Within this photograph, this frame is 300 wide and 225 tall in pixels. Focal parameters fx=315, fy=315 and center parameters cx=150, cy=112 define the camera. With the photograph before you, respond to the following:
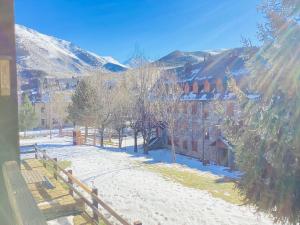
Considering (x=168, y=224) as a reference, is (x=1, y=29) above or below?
above

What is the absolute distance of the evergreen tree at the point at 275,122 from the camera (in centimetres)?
429

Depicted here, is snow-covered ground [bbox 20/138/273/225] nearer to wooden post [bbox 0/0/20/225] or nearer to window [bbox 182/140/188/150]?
wooden post [bbox 0/0/20/225]

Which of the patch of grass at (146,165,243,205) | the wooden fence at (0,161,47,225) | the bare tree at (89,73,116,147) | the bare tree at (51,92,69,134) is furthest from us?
the bare tree at (51,92,69,134)

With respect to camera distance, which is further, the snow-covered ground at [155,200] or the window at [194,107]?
the window at [194,107]

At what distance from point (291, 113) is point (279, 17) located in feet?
5.31

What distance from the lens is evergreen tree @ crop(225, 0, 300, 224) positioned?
14.1 feet

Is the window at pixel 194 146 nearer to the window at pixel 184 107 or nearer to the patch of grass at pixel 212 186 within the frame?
the window at pixel 184 107

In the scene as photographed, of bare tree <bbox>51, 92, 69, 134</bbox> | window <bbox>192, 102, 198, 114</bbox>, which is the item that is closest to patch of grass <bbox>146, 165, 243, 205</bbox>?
window <bbox>192, 102, 198, 114</bbox>

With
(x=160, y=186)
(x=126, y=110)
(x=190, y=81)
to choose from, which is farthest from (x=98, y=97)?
(x=160, y=186)

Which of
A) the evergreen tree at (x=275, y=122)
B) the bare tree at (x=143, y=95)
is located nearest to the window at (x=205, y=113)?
the bare tree at (x=143, y=95)

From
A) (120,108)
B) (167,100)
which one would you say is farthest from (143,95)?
(167,100)

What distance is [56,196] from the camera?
7.89 m

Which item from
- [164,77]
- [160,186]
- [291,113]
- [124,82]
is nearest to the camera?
[291,113]

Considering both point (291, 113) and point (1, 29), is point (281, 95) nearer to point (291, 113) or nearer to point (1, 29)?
point (291, 113)
